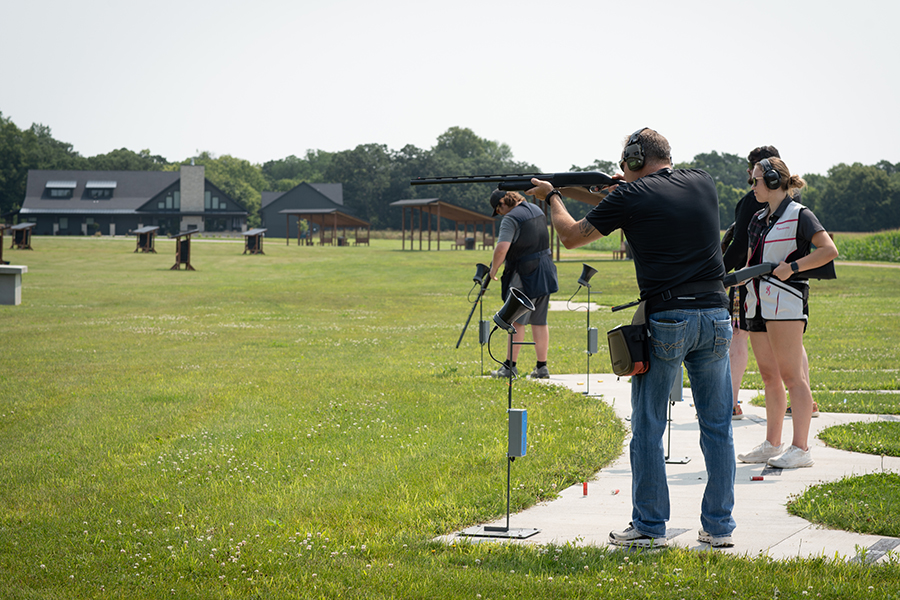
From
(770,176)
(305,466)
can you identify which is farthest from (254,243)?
(770,176)

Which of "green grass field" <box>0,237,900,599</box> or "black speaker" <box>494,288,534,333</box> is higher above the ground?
"black speaker" <box>494,288,534,333</box>

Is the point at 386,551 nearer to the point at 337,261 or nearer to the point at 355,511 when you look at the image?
the point at 355,511

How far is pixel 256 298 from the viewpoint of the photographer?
78.1 feet

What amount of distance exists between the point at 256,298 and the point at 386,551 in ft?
67.5

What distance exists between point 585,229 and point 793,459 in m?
2.69

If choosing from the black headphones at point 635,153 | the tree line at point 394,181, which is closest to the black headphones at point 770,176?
the black headphones at point 635,153

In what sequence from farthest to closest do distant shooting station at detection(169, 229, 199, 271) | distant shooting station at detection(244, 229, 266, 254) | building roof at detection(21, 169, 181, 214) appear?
building roof at detection(21, 169, 181, 214) < distant shooting station at detection(244, 229, 266, 254) < distant shooting station at detection(169, 229, 199, 271)

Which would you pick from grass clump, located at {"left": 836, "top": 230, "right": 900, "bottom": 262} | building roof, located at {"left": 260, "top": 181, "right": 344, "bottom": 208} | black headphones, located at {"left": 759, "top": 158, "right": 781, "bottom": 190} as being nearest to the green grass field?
black headphones, located at {"left": 759, "top": 158, "right": 781, "bottom": 190}

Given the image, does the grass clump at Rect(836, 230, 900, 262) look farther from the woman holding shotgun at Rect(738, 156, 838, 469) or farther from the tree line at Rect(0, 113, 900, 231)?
the woman holding shotgun at Rect(738, 156, 838, 469)

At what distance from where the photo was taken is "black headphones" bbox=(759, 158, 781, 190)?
5.34 metres

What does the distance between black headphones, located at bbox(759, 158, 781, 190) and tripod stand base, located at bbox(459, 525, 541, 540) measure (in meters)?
2.87

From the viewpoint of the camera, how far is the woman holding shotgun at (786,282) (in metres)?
5.33

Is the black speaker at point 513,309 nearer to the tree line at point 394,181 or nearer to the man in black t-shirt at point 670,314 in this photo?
the man in black t-shirt at point 670,314

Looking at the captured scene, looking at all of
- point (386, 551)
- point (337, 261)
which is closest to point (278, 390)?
point (386, 551)
